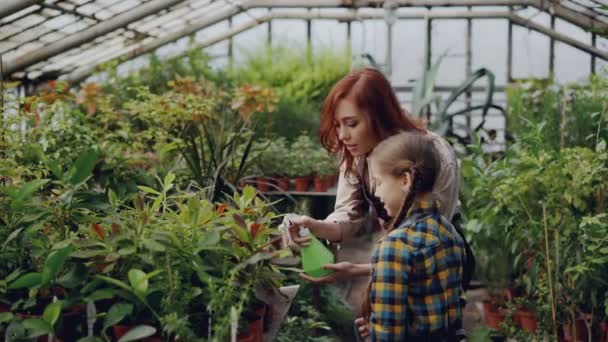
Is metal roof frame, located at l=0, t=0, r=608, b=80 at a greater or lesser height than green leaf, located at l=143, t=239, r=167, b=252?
greater

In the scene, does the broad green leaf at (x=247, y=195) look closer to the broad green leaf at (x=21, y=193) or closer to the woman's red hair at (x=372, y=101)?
the broad green leaf at (x=21, y=193)

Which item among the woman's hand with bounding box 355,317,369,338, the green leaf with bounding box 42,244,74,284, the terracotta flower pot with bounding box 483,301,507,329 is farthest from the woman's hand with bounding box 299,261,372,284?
the terracotta flower pot with bounding box 483,301,507,329

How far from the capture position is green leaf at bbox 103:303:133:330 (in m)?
1.07

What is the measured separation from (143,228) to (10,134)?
0.84m

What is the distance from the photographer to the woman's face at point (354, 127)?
1.98 metres

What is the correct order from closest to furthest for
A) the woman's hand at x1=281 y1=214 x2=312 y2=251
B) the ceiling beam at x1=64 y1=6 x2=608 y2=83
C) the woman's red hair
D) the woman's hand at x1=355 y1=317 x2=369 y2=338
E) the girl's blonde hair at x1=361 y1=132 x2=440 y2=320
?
1. the woman's hand at x1=281 y1=214 x2=312 y2=251
2. the girl's blonde hair at x1=361 y1=132 x2=440 y2=320
3. the woman's hand at x1=355 y1=317 x2=369 y2=338
4. the woman's red hair
5. the ceiling beam at x1=64 y1=6 x2=608 y2=83

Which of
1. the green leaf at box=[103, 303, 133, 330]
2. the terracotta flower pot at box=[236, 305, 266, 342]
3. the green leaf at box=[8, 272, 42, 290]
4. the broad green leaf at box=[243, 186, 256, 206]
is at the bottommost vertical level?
the terracotta flower pot at box=[236, 305, 266, 342]

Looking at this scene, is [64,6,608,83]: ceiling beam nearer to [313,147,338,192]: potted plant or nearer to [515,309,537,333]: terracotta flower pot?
[313,147,338,192]: potted plant

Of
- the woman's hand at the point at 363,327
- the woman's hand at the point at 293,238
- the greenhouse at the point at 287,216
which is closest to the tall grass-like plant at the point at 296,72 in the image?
the greenhouse at the point at 287,216

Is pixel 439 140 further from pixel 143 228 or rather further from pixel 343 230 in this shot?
pixel 143 228

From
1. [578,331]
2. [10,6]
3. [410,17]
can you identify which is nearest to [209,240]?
[578,331]

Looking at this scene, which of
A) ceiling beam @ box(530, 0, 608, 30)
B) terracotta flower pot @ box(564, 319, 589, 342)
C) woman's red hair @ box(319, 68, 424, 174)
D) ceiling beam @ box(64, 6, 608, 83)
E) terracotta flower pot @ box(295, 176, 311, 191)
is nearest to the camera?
woman's red hair @ box(319, 68, 424, 174)

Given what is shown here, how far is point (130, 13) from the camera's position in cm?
751

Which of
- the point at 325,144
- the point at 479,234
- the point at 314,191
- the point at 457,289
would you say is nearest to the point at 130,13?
the point at 314,191
